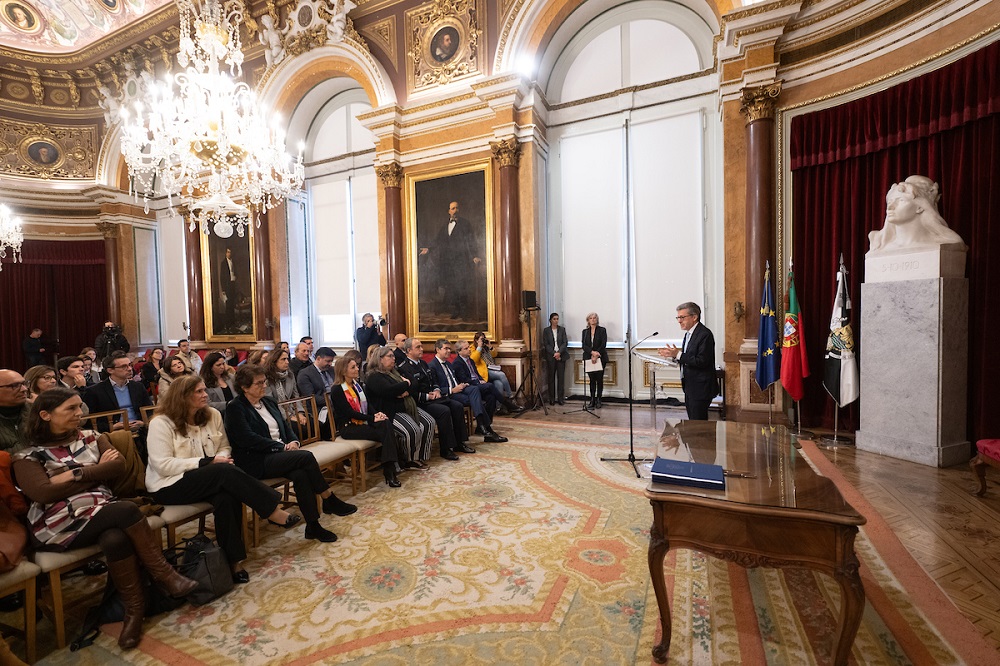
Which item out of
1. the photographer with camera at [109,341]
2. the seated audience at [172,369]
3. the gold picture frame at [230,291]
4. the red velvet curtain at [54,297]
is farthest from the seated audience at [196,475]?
the red velvet curtain at [54,297]

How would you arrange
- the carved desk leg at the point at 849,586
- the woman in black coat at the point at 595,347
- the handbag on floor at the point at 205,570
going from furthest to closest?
the woman in black coat at the point at 595,347 → the handbag on floor at the point at 205,570 → the carved desk leg at the point at 849,586

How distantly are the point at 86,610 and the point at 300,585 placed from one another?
3.47 feet

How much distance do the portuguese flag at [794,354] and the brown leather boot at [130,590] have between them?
5.72 meters

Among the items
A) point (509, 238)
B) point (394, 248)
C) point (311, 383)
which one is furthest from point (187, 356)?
point (509, 238)

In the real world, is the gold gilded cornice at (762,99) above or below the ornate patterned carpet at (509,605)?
above

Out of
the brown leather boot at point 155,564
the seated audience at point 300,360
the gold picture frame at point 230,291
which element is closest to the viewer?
the brown leather boot at point 155,564

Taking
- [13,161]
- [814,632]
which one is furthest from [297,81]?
[814,632]

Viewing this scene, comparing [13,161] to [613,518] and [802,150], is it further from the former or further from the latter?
[802,150]

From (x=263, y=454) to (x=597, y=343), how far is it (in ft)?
16.7

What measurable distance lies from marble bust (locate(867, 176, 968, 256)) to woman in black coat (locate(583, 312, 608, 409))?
3.59 meters

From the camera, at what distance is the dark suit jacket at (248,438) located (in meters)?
3.05

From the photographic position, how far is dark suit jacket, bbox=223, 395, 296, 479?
305 centimetres

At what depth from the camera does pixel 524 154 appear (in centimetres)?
723

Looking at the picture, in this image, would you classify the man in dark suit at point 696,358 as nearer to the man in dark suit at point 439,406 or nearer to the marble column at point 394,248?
the man in dark suit at point 439,406
